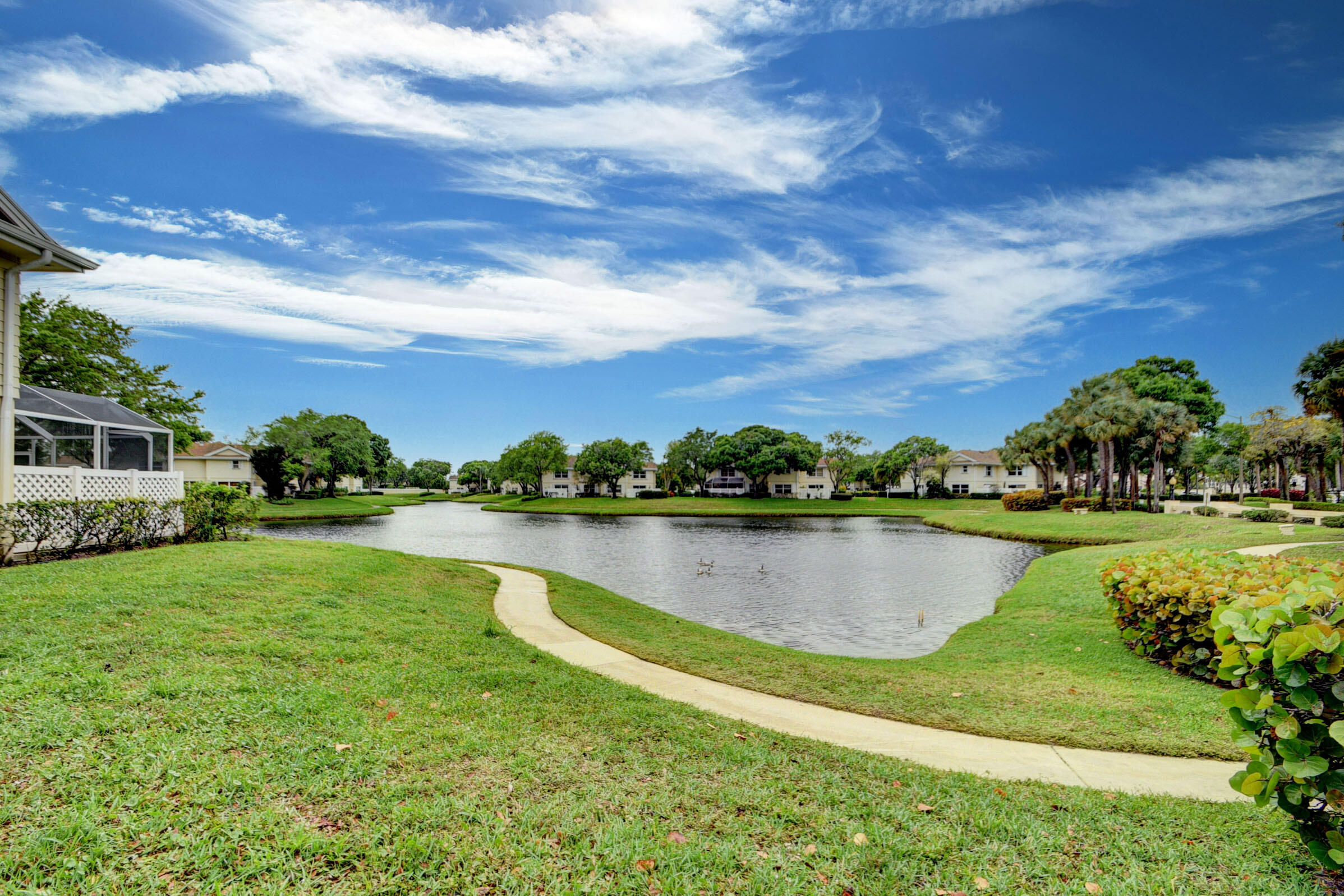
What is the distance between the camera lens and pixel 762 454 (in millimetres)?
79562

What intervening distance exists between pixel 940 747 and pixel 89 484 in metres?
16.0

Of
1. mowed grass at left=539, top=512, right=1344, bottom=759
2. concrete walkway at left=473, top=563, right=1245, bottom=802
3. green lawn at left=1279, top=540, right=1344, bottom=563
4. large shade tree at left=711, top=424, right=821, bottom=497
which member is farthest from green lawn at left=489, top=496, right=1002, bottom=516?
concrete walkway at left=473, top=563, right=1245, bottom=802

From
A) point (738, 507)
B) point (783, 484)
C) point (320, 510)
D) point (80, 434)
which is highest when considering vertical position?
point (80, 434)

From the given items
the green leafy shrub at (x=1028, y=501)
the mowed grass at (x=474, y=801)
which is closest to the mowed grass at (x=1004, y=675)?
the mowed grass at (x=474, y=801)

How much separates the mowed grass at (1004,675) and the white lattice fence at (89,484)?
9.31 meters

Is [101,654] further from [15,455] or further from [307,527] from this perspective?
[307,527]

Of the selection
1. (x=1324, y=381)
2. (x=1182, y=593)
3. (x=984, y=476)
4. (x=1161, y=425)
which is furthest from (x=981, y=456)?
(x=1182, y=593)

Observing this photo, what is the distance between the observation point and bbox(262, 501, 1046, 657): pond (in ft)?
46.0

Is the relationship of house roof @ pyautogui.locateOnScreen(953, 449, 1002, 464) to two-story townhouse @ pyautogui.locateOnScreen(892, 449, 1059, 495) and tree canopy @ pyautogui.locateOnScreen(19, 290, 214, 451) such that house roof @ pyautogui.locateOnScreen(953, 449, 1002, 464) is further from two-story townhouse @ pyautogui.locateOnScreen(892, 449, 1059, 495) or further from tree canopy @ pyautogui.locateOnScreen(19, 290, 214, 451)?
tree canopy @ pyautogui.locateOnScreen(19, 290, 214, 451)

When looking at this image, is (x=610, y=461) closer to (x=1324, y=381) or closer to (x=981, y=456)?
(x=981, y=456)

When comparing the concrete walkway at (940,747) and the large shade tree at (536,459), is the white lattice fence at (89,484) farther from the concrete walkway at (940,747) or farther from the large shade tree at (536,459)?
the large shade tree at (536,459)

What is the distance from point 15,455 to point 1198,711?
75.9 feet

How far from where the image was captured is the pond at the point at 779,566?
14008 millimetres

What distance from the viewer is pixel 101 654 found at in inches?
232
